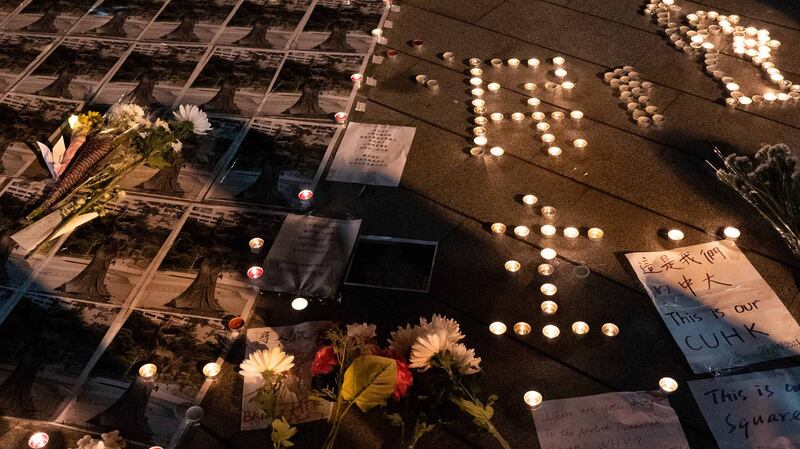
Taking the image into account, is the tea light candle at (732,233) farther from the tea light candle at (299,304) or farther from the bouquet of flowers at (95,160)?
the bouquet of flowers at (95,160)

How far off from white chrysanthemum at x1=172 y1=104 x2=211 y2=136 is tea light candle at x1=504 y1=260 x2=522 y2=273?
120 cm

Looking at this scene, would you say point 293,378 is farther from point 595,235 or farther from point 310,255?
point 595,235

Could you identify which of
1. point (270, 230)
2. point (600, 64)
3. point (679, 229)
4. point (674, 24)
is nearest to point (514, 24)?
point (600, 64)

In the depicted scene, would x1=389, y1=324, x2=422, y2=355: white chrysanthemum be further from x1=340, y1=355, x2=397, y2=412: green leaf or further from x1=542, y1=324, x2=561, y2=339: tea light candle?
x1=542, y1=324, x2=561, y2=339: tea light candle

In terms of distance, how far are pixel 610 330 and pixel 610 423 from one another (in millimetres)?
281

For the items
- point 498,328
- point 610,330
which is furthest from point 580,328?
point 498,328

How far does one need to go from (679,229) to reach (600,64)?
97 cm

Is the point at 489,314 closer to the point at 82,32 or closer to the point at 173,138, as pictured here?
the point at 173,138

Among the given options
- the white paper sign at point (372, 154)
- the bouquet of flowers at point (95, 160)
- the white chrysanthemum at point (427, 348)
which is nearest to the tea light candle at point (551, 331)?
the white chrysanthemum at point (427, 348)

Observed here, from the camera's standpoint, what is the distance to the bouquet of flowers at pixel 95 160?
7.21 feet

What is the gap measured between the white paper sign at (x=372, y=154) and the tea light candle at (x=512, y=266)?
0.51 metres

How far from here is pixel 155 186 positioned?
2.38m

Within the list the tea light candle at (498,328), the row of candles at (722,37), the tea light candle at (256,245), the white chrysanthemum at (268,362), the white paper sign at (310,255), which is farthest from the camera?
the row of candles at (722,37)

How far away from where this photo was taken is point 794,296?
6.27 ft
